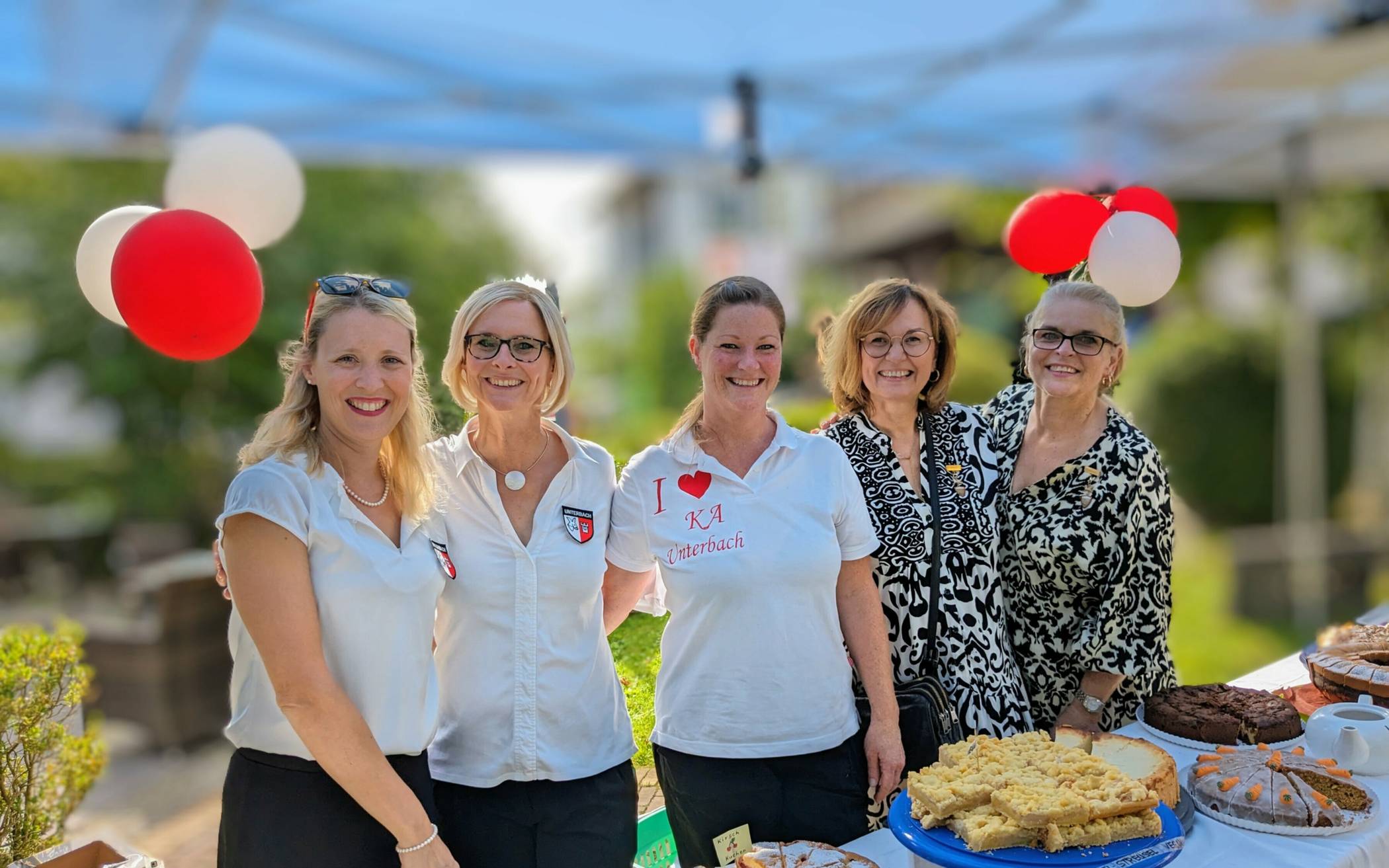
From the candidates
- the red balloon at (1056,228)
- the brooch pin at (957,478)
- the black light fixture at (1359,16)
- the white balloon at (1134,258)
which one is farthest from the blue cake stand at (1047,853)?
the black light fixture at (1359,16)

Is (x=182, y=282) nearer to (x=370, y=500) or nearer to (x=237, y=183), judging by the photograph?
(x=370, y=500)

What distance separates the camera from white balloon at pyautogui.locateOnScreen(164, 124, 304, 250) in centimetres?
291

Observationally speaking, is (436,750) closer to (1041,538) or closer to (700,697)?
(700,697)

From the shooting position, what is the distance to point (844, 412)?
9.41ft

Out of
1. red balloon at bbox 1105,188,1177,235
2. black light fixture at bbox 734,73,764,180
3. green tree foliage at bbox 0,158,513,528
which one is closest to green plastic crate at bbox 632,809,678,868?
red balloon at bbox 1105,188,1177,235

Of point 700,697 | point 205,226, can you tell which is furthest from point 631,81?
point 700,697

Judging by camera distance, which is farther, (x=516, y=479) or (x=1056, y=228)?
(x=1056, y=228)

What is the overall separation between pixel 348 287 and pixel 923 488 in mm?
1487

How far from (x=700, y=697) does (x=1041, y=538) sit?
1.06m

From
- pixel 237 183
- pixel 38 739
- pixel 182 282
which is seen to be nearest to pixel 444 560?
pixel 182 282

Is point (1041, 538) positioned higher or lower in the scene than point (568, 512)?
lower

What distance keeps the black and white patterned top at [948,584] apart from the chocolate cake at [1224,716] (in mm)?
335

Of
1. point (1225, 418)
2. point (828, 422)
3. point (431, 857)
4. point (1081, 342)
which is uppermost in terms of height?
point (1081, 342)

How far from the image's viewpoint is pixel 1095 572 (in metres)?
2.74
